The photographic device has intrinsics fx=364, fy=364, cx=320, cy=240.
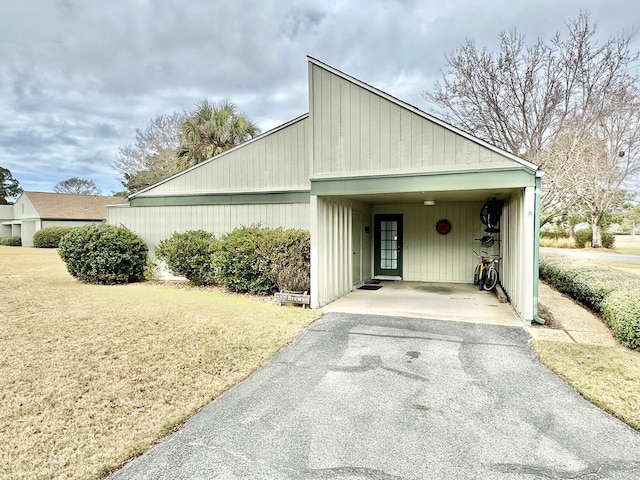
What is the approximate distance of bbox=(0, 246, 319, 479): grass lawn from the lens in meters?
2.84

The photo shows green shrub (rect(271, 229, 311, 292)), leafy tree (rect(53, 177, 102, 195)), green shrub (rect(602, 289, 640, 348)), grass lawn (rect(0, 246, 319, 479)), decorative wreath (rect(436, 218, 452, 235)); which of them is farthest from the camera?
leafy tree (rect(53, 177, 102, 195))

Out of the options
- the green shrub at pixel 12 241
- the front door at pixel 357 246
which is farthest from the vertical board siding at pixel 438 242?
the green shrub at pixel 12 241

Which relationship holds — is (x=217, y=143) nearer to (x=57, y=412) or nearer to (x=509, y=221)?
(x=509, y=221)

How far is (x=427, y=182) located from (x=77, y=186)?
2131 inches

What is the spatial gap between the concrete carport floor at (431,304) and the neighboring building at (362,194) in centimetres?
36

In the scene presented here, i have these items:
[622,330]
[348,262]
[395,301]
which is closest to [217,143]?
[348,262]

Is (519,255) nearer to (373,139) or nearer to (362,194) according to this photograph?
(362,194)

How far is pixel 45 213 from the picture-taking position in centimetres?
2805

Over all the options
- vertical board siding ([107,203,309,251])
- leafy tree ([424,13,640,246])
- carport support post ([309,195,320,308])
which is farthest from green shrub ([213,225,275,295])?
leafy tree ([424,13,640,246])

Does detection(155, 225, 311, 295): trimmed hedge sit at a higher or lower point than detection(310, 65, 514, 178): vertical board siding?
lower

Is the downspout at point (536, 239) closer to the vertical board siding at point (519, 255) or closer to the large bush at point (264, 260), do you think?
the vertical board siding at point (519, 255)

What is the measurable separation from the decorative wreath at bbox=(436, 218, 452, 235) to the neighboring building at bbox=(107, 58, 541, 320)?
101 millimetres

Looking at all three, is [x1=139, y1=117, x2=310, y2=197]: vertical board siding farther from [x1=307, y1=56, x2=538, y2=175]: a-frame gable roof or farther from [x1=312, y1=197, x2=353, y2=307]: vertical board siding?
[x1=307, y1=56, x2=538, y2=175]: a-frame gable roof

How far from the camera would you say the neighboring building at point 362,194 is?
6383mm
